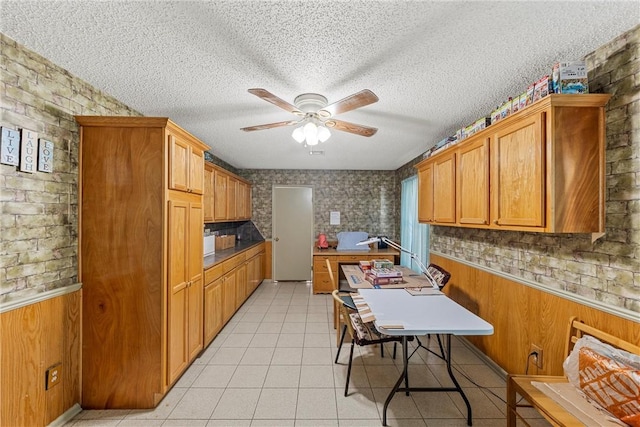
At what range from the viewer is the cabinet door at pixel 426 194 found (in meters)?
3.34

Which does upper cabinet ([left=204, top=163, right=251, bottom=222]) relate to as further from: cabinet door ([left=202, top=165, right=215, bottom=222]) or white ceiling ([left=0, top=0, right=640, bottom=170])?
white ceiling ([left=0, top=0, right=640, bottom=170])

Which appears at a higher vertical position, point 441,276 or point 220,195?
point 220,195

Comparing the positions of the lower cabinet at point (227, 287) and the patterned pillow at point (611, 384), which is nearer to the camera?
the patterned pillow at point (611, 384)

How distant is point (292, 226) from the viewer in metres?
5.75

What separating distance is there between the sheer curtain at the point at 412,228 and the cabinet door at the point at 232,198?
10.1 ft

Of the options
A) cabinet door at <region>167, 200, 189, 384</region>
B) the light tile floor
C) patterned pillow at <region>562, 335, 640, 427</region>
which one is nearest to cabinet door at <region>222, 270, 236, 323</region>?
the light tile floor

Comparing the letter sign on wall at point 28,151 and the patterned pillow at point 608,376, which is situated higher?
the letter sign on wall at point 28,151

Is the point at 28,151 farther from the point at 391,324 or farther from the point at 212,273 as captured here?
the point at 391,324

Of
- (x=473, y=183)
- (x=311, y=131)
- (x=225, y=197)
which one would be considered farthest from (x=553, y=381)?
(x=225, y=197)

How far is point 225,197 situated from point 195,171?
1.72 metres

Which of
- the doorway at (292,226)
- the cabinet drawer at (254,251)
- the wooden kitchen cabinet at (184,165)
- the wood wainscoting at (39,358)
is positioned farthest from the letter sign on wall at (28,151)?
the doorway at (292,226)

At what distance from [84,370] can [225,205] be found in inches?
104

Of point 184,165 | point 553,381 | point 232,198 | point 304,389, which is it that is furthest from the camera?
point 232,198

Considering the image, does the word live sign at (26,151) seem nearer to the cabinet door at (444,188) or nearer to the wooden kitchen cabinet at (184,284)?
the wooden kitchen cabinet at (184,284)
